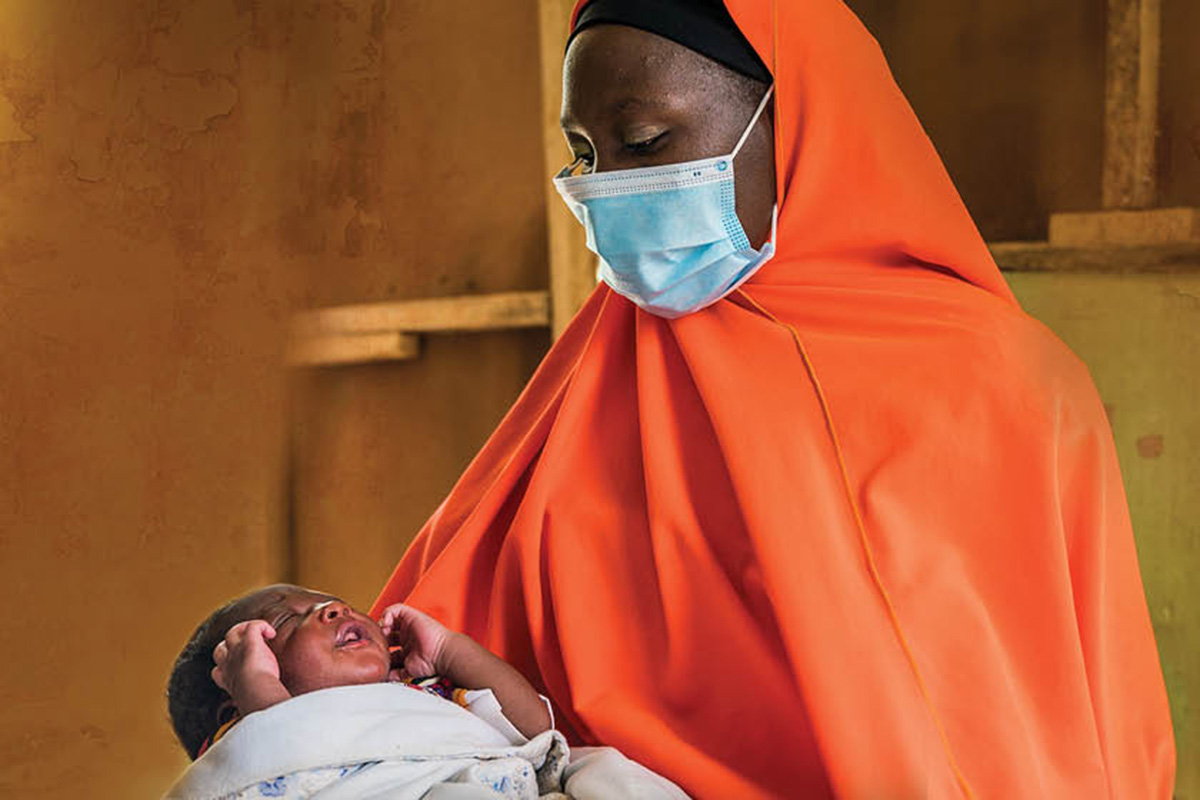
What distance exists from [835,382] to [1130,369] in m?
1.27

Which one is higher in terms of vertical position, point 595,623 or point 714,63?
point 714,63

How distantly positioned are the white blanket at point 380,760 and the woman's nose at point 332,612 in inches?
Result: 4.5

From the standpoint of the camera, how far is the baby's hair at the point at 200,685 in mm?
1693

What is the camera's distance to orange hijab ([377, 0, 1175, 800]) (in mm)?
1557

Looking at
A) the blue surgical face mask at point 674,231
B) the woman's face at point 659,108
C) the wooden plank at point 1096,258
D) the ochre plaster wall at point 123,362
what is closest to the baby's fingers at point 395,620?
the blue surgical face mask at point 674,231

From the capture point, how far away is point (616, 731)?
166 cm

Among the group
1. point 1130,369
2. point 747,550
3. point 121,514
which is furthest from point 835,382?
point 121,514

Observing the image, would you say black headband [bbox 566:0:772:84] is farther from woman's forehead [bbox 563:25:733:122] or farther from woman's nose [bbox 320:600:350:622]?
woman's nose [bbox 320:600:350:622]

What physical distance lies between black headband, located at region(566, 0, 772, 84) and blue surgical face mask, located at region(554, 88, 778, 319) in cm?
7

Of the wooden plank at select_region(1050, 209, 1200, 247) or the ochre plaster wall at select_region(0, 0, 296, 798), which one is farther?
the ochre plaster wall at select_region(0, 0, 296, 798)

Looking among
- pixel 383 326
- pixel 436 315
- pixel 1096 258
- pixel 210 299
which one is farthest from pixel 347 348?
pixel 1096 258

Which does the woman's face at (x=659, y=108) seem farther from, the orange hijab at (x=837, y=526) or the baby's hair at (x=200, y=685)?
the baby's hair at (x=200, y=685)

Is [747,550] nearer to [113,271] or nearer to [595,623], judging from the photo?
[595,623]

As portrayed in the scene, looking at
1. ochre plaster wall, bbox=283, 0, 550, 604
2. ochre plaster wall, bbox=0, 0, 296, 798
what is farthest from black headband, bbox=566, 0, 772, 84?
ochre plaster wall, bbox=283, 0, 550, 604
